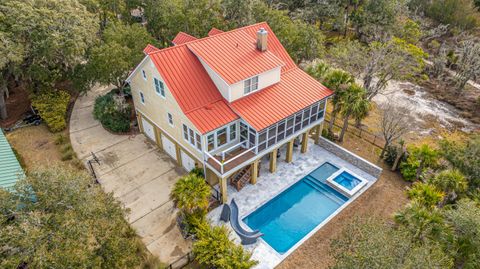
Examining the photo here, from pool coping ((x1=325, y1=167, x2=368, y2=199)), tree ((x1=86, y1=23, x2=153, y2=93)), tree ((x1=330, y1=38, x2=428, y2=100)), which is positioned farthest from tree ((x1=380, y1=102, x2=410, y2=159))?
tree ((x1=86, y1=23, x2=153, y2=93))

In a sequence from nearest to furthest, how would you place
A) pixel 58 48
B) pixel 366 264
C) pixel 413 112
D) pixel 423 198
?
pixel 366 264 → pixel 423 198 → pixel 58 48 → pixel 413 112

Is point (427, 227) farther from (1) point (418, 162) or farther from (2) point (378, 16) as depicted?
(2) point (378, 16)

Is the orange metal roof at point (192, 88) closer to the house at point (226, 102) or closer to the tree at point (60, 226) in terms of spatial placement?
the house at point (226, 102)

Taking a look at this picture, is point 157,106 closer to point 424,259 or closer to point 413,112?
point 424,259

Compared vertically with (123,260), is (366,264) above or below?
above

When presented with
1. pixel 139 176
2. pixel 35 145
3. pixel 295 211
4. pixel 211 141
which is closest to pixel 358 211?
pixel 295 211

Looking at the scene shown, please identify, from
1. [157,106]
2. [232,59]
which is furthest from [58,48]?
[232,59]

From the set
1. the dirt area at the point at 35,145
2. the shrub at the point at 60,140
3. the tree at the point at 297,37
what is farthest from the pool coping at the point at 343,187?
the shrub at the point at 60,140
